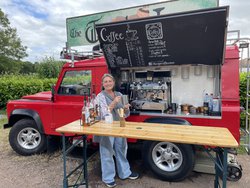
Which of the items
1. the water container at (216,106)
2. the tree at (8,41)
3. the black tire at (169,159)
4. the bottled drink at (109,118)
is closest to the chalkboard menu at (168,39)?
the water container at (216,106)

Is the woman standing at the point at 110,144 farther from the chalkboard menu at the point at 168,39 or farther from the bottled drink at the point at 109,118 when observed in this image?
the chalkboard menu at the point at 168,39

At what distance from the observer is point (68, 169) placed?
368cm

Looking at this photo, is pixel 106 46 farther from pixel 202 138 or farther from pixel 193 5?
pixel 193 5

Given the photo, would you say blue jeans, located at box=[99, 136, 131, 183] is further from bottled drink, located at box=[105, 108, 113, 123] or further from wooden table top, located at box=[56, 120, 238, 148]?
wooden table top, located at box=[56, 120, 238, 148]

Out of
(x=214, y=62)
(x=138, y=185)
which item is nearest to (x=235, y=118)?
(x=214, y=62)

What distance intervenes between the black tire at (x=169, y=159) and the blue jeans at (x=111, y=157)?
370 millimetres

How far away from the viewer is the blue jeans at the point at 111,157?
2957 mm

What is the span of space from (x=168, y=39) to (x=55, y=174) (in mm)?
2869

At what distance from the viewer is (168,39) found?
10.1 ft

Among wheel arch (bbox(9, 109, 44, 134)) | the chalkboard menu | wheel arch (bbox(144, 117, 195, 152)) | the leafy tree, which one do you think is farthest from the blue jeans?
the leafy tree

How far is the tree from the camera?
28.7 m

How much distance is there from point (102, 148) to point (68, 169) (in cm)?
115

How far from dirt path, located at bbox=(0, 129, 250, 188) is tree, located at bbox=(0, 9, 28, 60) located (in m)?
29.6

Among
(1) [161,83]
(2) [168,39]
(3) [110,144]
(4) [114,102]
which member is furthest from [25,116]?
(2) [168,39]
